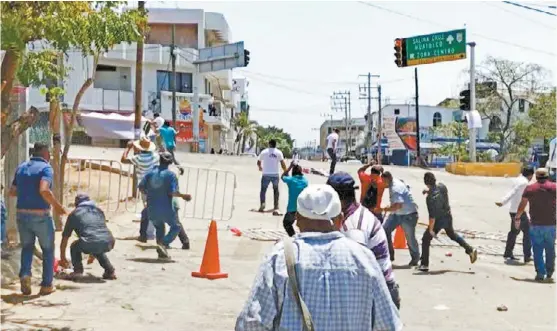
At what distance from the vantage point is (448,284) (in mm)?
10773

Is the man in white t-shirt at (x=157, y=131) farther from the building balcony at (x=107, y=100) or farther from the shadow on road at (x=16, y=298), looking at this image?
the building balcony at (x=107, y=100)

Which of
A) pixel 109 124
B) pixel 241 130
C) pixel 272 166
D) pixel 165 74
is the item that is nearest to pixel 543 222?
pixel 272 166

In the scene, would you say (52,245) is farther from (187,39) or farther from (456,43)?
(187,39)

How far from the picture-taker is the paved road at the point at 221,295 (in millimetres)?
7773

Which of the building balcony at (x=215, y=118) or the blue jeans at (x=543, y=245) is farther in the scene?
the building balcony at (x=215, y=118)

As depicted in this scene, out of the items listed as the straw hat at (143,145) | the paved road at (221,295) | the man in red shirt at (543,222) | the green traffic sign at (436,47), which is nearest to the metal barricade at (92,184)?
the paved road at (221,295)

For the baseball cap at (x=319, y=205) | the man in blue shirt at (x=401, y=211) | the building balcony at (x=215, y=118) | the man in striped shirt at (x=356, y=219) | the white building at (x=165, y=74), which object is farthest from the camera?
the building balcony at (x=215, y=118)

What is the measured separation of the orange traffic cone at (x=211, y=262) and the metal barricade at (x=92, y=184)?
6.06m

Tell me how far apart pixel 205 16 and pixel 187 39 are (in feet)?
7.49

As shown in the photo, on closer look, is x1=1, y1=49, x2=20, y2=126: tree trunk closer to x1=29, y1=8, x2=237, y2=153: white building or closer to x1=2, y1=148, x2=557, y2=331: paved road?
x1=2, y1=148, x2=557, y2=331: paved road

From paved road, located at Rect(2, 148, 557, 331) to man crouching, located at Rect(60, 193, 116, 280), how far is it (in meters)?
0.37

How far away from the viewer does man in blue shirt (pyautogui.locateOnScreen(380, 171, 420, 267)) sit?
36.2 feet

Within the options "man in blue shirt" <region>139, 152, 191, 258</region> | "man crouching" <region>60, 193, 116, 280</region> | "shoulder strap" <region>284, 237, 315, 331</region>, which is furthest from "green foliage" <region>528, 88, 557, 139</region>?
"shoulder strap" <region>284, 237, 315, 331</region>

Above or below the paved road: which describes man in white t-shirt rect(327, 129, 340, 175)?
above
